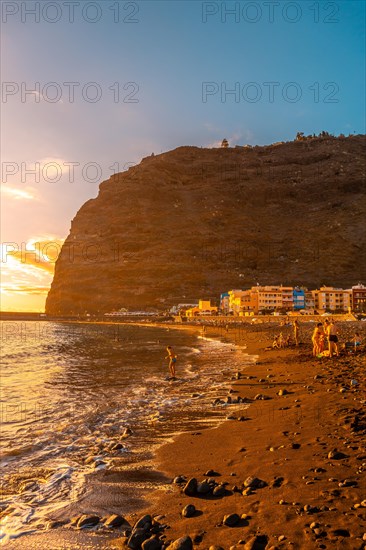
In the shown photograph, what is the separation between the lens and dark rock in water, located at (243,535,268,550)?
4.54 m

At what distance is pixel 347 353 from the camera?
22.0m

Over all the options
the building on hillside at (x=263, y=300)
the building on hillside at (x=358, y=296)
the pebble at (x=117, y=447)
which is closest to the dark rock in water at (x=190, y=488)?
the pebble at (x=117, y=447)

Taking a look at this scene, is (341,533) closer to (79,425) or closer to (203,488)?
(203,488)

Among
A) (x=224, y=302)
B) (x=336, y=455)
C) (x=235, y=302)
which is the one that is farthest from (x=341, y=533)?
(x=224, y=302)

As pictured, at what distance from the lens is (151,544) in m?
4.91

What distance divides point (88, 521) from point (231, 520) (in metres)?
2.11

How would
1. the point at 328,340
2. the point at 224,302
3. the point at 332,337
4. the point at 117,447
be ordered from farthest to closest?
1. the point at 224,302
2. the point at 328,340
3. the point at 332,337
4. the point at 117,447

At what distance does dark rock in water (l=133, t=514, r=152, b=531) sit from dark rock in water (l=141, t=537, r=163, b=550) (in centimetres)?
40

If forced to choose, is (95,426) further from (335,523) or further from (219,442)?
(335,523)

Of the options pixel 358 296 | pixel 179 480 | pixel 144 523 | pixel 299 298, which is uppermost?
pixel 358 296

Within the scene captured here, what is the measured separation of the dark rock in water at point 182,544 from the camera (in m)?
4.70

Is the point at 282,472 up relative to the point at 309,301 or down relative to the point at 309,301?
down

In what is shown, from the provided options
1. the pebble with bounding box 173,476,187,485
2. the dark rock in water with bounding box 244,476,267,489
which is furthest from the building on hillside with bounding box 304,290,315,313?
the dark rock in water with bounding box 244,476,267,489

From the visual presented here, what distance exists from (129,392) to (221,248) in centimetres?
15756
